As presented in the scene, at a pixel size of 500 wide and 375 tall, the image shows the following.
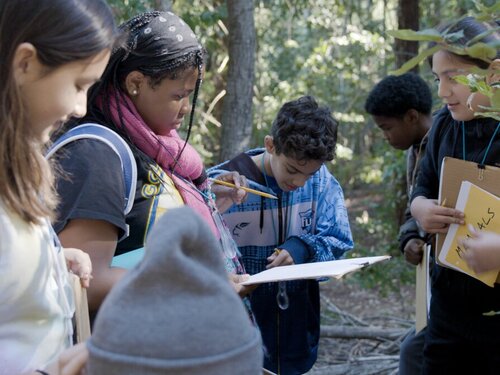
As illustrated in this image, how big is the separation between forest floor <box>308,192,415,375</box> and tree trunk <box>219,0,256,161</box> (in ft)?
5.16

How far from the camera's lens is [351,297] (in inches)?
345

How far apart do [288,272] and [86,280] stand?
847 mm

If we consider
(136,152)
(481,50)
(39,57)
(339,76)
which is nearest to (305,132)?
(136,152)

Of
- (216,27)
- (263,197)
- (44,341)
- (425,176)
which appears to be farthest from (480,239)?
(216,27)

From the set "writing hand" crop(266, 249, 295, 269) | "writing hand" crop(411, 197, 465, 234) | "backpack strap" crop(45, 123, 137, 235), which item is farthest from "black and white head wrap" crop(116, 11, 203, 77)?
"writing hand" crop(411, 197, 465, 234)

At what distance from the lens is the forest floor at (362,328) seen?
4.70 meters

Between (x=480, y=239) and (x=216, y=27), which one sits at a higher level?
(x=216, y=27)

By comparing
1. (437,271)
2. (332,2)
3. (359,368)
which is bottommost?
(359,368)

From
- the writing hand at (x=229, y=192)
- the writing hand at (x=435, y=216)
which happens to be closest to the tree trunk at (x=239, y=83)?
the writing hand at (x=229, y=192)

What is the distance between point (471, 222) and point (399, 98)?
1653mm

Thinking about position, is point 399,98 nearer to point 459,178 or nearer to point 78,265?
point 459,178

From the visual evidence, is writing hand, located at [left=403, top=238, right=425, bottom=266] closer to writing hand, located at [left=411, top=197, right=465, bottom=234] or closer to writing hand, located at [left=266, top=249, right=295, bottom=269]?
writing hand, located at [left=411, top=197, right=465, bottom=234]

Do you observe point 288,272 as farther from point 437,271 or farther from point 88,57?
point 88,57

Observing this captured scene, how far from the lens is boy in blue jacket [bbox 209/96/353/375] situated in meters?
3.17
